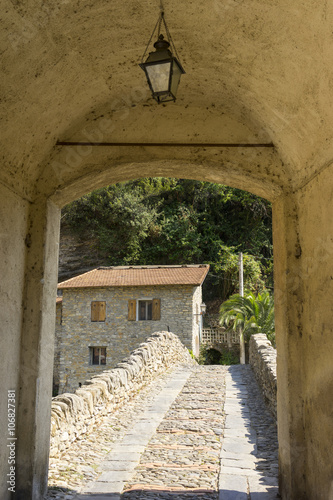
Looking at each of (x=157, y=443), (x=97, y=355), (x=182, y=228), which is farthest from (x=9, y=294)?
(x=182, y=228)

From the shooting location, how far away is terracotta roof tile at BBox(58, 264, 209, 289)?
20.3 metres

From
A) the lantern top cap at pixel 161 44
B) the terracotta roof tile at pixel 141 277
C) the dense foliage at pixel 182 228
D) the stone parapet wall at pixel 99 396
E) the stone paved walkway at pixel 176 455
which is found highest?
the dense foliage at pixel 182 228

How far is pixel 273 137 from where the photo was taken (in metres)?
4.17

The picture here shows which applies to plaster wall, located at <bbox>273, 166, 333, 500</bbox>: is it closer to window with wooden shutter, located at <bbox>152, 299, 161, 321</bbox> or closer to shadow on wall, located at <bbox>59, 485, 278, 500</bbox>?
shadow on wall, located at <bbox>59, 485, 278, 500</bbox>

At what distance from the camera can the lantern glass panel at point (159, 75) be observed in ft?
10.4

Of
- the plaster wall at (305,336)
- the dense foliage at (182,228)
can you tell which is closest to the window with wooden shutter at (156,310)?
the dense foliage at (182,228)

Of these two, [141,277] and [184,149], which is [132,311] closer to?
[141,277]

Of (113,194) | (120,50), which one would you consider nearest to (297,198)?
(120,50)

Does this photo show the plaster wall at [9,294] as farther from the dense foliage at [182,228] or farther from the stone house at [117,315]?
the dense foliage at [182,228]

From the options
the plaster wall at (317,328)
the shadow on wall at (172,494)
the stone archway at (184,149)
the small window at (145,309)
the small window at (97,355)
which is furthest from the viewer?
the small window at (97,355)

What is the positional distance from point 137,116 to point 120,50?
81 centimetres

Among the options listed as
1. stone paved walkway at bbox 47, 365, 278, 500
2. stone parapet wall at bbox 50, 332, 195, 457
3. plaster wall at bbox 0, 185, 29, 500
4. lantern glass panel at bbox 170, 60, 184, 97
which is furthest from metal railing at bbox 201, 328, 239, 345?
lantern glass panel at bbox 170, 60, 184, 97

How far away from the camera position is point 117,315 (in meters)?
20.8

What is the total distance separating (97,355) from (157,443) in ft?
52.4
